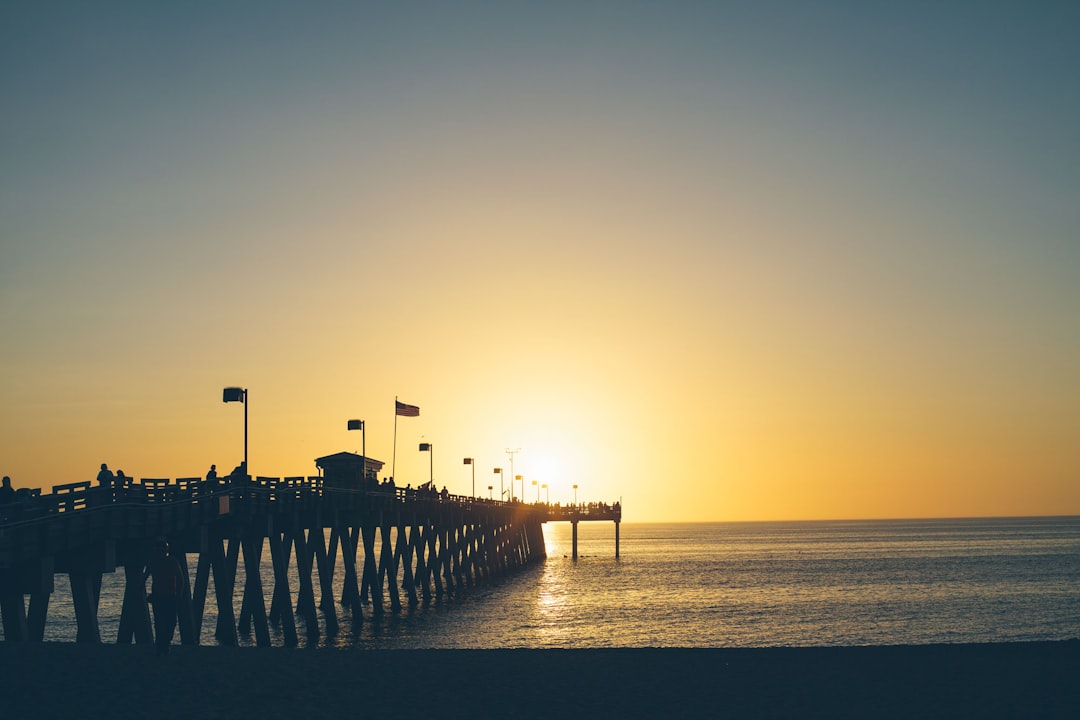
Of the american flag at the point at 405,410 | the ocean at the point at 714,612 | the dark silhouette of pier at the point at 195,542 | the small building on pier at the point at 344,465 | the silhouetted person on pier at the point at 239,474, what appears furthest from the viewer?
the american flag at the point at 405,410

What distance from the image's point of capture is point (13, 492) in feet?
81.1

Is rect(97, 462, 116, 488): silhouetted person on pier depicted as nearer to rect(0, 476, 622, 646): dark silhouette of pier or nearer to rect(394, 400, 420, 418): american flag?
rect(0, 476, 622, 646): dark silhouette of pier

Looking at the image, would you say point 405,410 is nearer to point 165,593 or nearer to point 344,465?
point 344,465

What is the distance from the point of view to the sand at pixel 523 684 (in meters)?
16.7

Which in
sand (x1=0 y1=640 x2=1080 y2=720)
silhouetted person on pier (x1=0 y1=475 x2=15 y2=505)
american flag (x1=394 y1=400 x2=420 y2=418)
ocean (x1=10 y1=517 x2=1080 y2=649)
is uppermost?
american flag (x1=394 y1=400 x2=420 y2=418)

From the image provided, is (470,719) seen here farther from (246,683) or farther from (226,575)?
(226,575)

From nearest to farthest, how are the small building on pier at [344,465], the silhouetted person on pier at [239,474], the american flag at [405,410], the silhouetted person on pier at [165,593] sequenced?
the silhouetted person on pier at [165,593] < the silhouetted person on pier at [239,474] < the small building on pier at [344,465] < the american flag at [405,410]

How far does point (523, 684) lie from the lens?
19328 mm

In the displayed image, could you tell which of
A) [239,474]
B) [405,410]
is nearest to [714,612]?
[405,410]

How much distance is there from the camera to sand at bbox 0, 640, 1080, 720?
54.7 feet

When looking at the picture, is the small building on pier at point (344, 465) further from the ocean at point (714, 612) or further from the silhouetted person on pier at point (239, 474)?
the silhouetted person on pier at point (239, 474)

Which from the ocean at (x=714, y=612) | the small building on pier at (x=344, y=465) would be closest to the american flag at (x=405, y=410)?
the small building on pier at (x=344, y=465)

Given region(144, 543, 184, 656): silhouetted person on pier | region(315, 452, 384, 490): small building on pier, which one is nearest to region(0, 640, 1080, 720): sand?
region(144, 543, 184, 656): silhouetted person on pier

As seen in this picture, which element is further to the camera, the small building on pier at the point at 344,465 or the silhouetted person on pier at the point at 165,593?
the small building on pier at the point at 344,465
